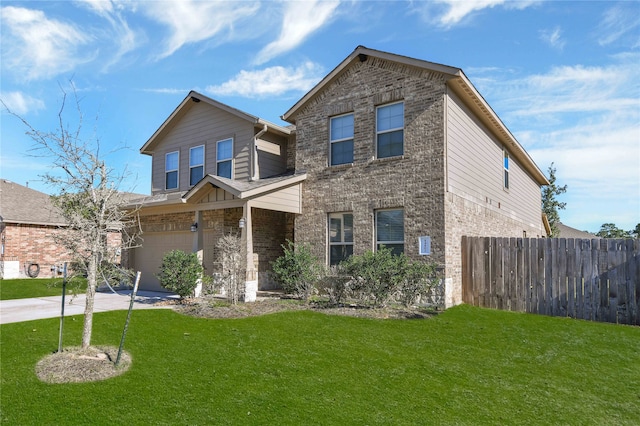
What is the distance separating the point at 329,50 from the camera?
42.0 feet

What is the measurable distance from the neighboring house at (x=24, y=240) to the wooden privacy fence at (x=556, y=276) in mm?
19045

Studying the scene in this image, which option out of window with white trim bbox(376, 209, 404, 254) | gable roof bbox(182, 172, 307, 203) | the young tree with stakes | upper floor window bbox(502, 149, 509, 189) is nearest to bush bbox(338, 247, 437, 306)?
window with white trim bbox(376, 209, 404, 254)

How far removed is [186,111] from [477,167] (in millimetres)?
11322

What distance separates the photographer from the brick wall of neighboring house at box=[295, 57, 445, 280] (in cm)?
1080

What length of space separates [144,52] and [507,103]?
1257cm

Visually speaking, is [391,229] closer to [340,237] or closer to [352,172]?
[340,237]

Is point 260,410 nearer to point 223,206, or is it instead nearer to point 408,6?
point 223,206

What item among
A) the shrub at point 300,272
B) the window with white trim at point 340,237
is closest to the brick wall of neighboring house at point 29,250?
the shrub at point 300,272

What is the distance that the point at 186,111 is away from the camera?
1631 cm

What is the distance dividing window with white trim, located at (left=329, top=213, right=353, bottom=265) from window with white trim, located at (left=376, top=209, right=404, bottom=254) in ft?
3.06

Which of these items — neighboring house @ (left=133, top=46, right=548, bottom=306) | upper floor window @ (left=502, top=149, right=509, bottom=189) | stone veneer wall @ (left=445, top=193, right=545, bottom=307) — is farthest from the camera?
upper floor window @ (left=502, top=149, right=509, bottom=189)

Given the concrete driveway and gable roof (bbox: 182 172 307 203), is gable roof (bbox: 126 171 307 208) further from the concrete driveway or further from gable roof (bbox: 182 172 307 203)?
the concrete driveway

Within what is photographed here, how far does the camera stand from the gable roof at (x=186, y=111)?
14.1m

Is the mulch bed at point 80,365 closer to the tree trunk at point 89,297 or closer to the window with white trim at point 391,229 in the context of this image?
the tree trunk at point 89,297
